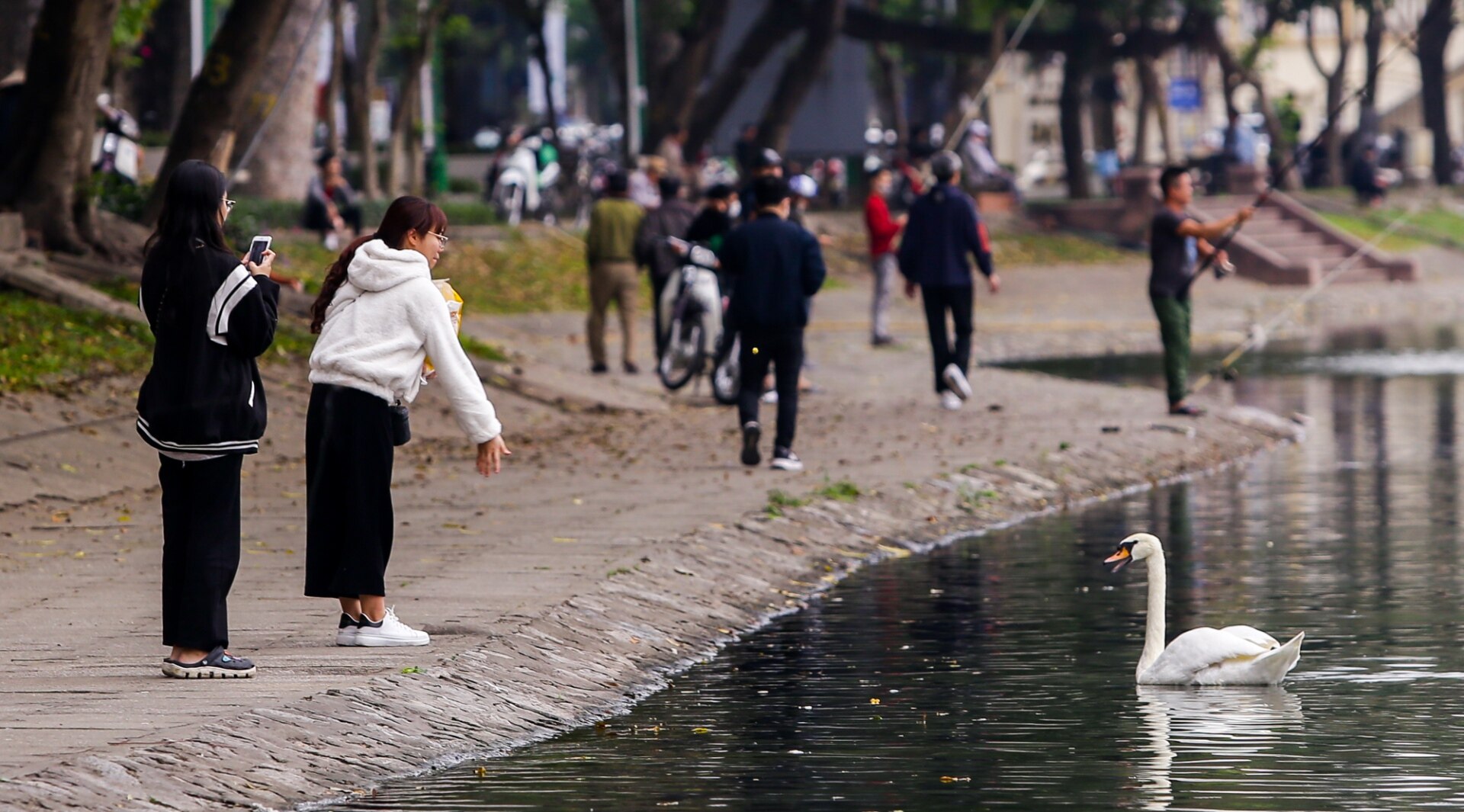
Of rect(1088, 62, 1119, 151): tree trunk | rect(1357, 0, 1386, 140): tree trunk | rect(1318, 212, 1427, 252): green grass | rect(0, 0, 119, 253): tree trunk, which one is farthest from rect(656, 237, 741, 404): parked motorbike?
rect(1357, 0, 1386, 140): tree trunk

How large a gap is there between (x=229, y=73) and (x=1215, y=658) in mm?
11186

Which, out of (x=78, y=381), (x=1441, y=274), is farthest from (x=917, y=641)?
(x=1441, y=274)

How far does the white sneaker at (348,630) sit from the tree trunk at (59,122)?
944 cm

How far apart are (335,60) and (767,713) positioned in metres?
25.7

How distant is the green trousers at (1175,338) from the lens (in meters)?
16.8

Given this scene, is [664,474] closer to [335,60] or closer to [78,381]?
[78,381]

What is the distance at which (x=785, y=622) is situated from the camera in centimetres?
994

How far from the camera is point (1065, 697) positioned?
8078 millimetres

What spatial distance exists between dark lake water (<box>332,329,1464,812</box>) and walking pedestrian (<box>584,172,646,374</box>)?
7529 mm

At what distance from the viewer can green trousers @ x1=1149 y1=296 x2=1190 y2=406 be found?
55.2 ft

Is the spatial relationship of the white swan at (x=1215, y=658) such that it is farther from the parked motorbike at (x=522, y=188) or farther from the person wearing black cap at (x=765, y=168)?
the parked motorbike at (x=522, y=188)

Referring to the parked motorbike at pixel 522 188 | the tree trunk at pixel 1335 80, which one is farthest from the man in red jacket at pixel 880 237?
the tree trunk at pixel 1335 80

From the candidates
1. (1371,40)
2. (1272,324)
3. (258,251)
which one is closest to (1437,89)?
(1371,40)

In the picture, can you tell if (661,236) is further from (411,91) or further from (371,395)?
(411,91)
